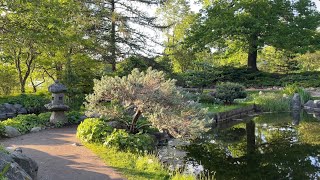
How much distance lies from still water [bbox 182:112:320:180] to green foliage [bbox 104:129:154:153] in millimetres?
1125

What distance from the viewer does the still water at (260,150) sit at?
6.85 m

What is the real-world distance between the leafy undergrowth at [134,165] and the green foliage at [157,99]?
91cm

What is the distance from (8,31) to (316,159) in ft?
29.1

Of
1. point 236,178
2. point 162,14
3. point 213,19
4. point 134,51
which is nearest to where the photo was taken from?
point 236,178

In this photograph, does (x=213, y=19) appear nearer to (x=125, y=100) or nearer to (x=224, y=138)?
(x=224, y=138)

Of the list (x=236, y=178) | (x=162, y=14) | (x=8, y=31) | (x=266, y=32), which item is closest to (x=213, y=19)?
(x=266, y=32)

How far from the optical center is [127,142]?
297 inches

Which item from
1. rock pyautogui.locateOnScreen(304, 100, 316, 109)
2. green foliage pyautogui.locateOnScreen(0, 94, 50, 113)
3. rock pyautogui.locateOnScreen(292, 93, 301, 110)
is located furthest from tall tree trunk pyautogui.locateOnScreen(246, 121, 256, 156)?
green foliage pyautogui.locateOnScreen(0, 94, 50, 113)

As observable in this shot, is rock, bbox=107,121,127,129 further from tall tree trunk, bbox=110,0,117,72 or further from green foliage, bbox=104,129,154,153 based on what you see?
tall tree trunk, bbox=110,0,117,72

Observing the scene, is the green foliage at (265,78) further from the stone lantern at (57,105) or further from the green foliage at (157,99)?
the green foliage at (157,99)

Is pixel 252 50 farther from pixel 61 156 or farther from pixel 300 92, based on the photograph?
pixel 61 156

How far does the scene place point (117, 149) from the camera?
7395mm

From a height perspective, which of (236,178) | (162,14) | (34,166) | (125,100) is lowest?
(236,178)

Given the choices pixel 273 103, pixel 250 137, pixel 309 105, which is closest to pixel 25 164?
pixel 250 137
